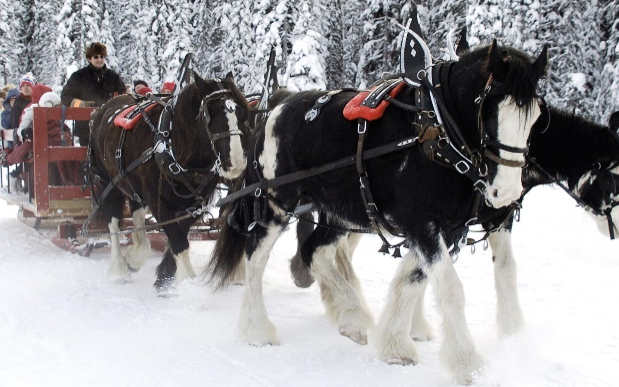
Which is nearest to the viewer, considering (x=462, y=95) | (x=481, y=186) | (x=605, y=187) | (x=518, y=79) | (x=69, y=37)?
(x=518, y=79)

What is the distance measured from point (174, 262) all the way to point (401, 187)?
10.8 ft

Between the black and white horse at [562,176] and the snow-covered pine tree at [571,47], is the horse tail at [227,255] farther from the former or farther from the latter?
the snow-covered pine tree at [571,47]

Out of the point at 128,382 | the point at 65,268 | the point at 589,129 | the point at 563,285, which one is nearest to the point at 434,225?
the point at 589,129

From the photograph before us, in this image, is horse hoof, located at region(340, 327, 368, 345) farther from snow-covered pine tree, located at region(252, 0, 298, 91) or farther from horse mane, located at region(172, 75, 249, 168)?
snow-covered pine tree, located at region(252, 0, 298, 91)

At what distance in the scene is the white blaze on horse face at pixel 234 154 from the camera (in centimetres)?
543

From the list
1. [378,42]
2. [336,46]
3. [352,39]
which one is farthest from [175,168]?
[336,46]

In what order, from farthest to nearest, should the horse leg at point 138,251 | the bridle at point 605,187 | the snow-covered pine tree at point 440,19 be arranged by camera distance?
the snow-covered pine tree at point 440,19 → the horse leg at point 138,251 → the bridle at point 605,187

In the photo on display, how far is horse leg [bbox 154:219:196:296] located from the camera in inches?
247

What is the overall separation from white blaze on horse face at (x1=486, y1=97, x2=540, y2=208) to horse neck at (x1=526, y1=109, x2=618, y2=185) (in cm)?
136

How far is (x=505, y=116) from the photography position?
337 centimetres

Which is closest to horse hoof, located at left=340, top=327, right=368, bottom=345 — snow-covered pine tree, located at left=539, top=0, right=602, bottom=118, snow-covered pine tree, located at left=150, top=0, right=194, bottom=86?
snow-covered pine tree, located at left=539, top=0, right=602, bottom=118

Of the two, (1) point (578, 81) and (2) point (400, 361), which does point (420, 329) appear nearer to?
(2) point (400, 361)

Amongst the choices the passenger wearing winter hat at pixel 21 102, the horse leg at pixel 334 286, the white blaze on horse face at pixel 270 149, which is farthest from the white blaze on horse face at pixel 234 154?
the passenger wearing winter hat at pixel 21 102

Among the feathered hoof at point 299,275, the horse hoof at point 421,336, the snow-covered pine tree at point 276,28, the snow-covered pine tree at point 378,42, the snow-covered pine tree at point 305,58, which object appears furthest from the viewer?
→ the snow-covered pine tree at point 378,42
